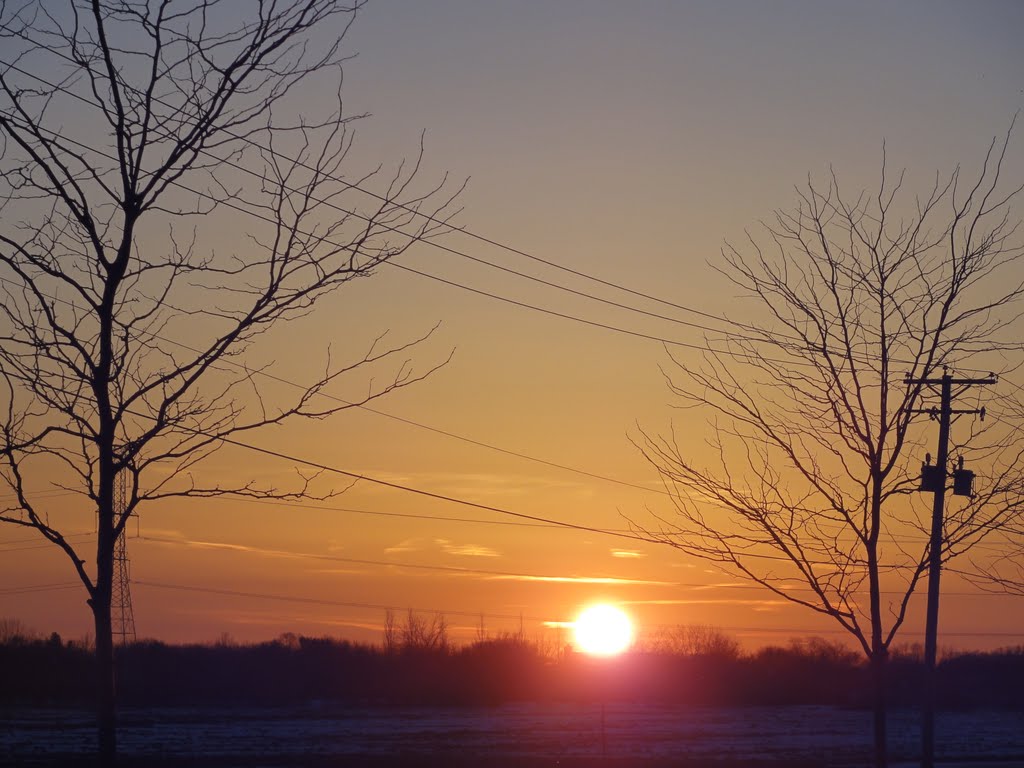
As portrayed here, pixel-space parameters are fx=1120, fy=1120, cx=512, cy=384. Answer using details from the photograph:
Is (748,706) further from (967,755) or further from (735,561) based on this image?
(735,561)

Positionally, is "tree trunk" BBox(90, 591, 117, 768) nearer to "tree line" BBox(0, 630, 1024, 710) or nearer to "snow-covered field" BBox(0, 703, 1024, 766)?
"snow-covered field" BBox(0, 703, 1024, 766)

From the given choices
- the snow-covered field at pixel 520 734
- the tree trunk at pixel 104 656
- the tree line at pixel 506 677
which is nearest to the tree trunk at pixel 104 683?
the tree trunk at pixel 104 656

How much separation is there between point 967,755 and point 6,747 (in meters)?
37.5

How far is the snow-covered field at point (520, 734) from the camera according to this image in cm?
4325

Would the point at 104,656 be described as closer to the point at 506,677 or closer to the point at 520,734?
the point at 520,734

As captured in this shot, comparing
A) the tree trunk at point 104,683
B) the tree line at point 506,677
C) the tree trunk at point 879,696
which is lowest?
the tree line at point 506,677

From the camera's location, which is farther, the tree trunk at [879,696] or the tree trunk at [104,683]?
the tree trunk at [879,696]

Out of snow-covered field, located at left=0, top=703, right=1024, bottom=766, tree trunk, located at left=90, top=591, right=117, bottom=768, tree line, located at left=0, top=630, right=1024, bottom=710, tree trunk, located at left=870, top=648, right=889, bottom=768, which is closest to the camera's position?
tree trunk, located at left=90, top=591, right=117, bottom=768

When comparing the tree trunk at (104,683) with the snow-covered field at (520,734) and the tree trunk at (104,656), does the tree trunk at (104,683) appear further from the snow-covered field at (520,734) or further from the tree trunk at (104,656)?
the snow-covered field at (520,734)

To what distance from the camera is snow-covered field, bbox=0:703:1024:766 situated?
43.2m

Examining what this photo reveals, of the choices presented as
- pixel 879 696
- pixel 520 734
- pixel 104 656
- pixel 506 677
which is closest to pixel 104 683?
pixel 104 656

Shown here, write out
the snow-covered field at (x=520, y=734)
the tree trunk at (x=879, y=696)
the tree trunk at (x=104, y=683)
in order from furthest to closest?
the snow-covered field at (x=520, y=734) → the tree trunk at (x=879, y=696) → the tree trunk at (x=104, y=683)

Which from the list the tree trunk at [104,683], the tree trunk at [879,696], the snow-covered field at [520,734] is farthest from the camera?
the snow-covered field at [520,734]

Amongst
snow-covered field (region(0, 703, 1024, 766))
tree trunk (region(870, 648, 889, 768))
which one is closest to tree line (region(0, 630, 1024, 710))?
snow-covered field (region(0, 703, 1024, 766))
